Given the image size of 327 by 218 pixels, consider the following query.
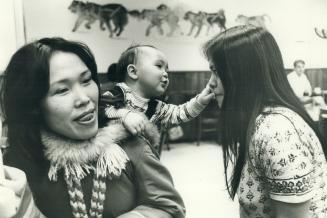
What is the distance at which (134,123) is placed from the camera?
74 centimetres

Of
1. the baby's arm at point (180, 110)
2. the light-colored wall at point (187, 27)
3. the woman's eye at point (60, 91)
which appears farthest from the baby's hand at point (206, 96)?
the woman's eye at point (60, 91)

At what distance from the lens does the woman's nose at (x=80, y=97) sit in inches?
25.5

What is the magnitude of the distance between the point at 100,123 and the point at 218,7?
55 cm

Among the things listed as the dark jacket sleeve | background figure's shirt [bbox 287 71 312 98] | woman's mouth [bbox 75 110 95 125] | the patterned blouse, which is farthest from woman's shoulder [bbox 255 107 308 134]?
background figure's shirt [bbox 287 71 312 98]

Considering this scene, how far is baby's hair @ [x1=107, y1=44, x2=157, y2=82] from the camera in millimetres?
861

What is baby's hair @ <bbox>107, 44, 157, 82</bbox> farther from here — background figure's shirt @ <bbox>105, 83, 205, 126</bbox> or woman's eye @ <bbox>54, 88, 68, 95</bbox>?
woman's eye @ <bbox>54, 88, 68, 95</bbox>

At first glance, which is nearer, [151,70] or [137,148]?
[137,148]

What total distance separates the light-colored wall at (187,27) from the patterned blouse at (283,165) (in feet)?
1.35

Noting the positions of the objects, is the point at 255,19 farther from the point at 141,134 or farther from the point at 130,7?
the point at 141,134

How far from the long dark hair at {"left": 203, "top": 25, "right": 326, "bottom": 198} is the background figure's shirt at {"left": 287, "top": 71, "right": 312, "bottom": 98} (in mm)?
378

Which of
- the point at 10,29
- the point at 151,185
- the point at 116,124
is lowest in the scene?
the point at 151,185

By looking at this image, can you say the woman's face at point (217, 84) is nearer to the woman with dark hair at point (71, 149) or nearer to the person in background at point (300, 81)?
the woman with dark hair at point (71, 149)

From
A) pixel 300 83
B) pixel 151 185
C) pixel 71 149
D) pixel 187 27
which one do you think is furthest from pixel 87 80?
pixel 300 83

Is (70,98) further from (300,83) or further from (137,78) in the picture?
(300,83)
